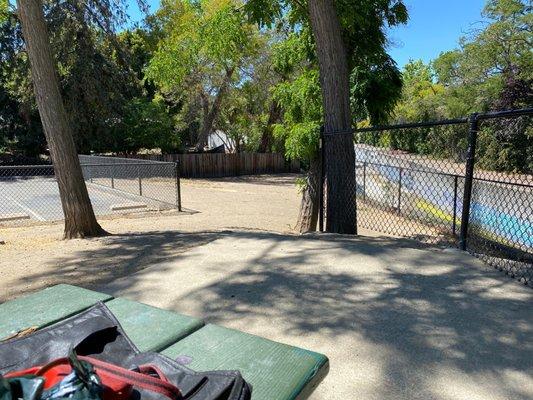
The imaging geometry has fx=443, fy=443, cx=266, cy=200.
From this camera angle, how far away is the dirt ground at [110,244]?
4.61m

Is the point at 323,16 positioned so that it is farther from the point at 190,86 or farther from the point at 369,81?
the point at 190,86

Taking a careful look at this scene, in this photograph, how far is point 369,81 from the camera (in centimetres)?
889

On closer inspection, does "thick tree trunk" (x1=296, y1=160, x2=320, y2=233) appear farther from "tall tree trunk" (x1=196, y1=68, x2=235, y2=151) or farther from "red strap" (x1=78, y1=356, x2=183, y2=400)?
"tall tree trunk" (x1=196, y1=68, x2=235, y2=151)

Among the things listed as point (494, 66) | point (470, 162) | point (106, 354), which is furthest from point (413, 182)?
point (494, 66)

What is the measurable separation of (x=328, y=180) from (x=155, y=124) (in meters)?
21.2

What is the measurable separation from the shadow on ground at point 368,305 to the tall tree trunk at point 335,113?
170 cm

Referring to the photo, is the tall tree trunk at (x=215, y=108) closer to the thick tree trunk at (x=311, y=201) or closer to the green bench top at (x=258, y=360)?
the thick tree trunk at (x=311, y=201)

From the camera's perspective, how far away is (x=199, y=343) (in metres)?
1.95

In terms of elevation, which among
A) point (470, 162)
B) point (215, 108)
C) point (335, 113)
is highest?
point (215, 108)

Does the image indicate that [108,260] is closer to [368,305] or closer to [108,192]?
[368,305]

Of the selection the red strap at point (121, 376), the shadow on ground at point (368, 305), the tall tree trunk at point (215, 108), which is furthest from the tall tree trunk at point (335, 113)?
the tall tree trunk at point (215, 108)

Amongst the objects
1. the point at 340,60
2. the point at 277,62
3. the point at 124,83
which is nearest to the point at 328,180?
the point at 340,60

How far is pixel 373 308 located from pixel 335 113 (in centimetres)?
410

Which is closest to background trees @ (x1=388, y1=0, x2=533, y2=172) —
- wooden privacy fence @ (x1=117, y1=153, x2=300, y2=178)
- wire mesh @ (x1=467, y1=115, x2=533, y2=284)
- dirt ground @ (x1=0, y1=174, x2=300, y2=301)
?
wooden privacy fence @ (x1=117, y1=153, x2=300, y2=178)
